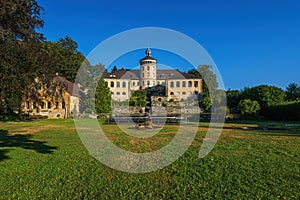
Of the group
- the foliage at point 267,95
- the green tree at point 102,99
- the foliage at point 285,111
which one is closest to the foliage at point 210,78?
the foliage at point 267,95

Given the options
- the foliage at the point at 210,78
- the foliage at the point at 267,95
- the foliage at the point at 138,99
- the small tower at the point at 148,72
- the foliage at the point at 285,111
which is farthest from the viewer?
the small tower at the point at 148,72

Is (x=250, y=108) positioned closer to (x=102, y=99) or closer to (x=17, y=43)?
(x=102, y=99)

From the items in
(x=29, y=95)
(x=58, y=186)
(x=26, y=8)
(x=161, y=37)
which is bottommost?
(x=58, y=186)

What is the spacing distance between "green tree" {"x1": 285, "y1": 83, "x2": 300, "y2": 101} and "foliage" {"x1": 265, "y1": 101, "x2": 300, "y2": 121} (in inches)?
572

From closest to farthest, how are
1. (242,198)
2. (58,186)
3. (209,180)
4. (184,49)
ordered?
(242,198), (58,186), (209,180), (184,49)

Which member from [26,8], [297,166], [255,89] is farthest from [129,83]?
[297,166]

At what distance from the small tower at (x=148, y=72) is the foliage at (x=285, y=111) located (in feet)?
115

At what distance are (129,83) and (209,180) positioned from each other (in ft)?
201

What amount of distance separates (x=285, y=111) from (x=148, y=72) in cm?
3903

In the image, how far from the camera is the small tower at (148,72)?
209 feet

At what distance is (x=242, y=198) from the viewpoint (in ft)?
15.0

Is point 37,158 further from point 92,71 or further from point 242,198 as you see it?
point 92,71

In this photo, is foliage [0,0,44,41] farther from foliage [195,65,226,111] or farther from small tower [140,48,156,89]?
small tower [140,48,156,89]

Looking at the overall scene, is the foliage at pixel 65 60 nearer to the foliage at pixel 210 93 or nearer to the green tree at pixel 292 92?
the foliage at pixel 210 93
